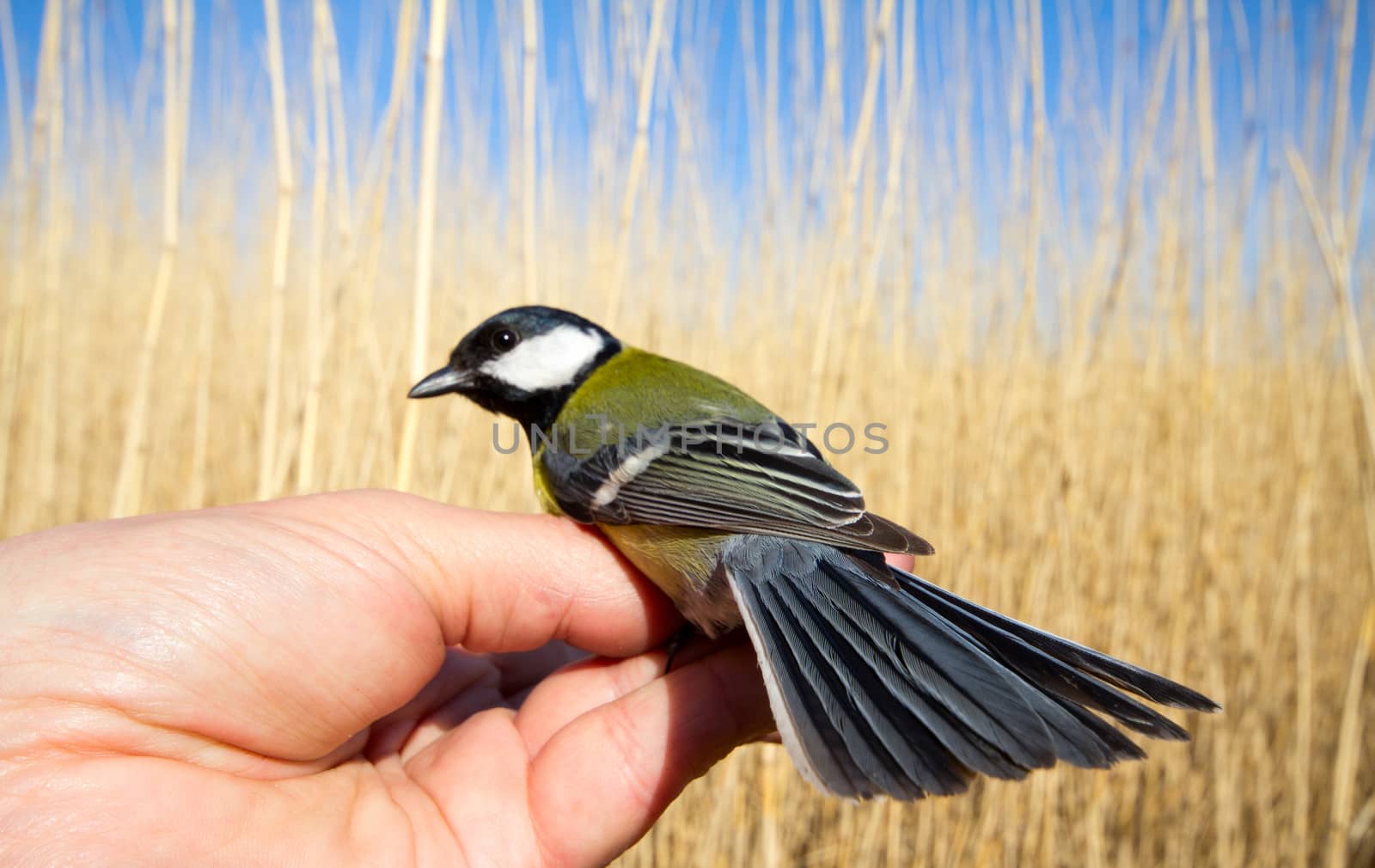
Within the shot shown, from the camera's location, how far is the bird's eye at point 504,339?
1.48 metres

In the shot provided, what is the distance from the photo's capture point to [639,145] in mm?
1666

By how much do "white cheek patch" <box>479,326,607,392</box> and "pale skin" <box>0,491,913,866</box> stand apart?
414mm

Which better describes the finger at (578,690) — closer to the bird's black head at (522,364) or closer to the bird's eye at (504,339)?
the bird's black head at (522,364)

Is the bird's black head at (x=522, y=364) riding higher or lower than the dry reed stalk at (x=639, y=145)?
lower

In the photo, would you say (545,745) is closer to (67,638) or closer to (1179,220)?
(67,638)

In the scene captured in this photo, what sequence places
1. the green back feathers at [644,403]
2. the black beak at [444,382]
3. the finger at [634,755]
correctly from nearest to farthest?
the finger at [634,755]
the green back feathers at [644,403]
the black beak at [444,382]

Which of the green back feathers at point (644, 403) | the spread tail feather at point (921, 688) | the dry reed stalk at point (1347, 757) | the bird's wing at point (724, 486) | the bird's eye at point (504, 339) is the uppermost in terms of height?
the bird's eye at point (504, 339)

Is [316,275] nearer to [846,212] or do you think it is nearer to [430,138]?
[430,138]

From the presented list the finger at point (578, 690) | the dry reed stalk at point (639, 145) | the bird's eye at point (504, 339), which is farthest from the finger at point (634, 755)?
the dry reed stalk at point (639, 145)

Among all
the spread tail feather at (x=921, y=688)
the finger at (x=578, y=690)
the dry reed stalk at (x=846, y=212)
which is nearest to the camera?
the spread tail feather at (x=921, y=688)

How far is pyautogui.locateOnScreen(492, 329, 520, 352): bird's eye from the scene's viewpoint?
4.86ft

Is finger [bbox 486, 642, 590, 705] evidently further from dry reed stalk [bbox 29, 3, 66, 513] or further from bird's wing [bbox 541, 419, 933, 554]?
dry reed stalk [bbox 29, 3, 66, 513]

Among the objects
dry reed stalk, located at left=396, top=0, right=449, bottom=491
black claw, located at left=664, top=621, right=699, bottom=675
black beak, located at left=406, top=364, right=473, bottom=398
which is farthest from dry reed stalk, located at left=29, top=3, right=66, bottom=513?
black claw, located at left=664, top=621, right=699, bottom=675

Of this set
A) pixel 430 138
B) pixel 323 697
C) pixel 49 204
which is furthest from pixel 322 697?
pixel 49 204
